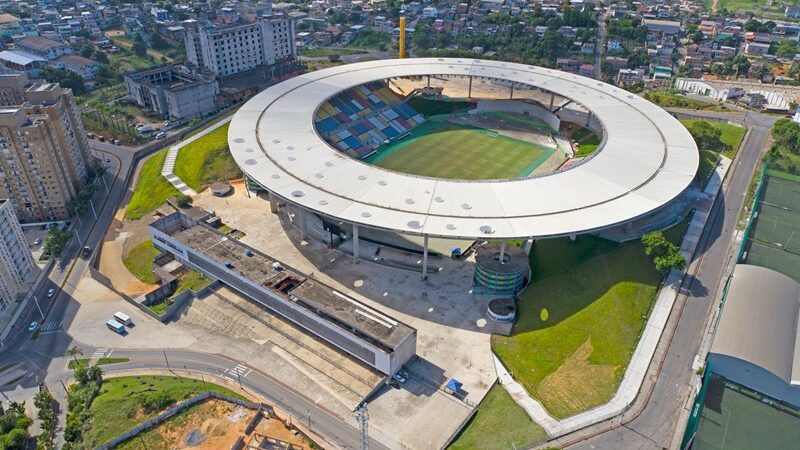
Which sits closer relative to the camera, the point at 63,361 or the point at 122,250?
the point at 63,361

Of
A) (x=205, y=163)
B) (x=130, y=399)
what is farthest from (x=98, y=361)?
(x=205, y=163)

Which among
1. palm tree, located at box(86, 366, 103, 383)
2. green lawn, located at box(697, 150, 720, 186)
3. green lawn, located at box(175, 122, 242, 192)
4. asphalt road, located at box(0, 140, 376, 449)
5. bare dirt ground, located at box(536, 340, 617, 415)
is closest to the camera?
asphalt road, located at box(0, 140, 376, 449)

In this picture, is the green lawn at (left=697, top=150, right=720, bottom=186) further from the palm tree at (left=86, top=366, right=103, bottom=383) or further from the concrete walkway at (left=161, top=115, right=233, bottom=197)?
the palm tree at (left=86, top=366, right=103, bottom=383)

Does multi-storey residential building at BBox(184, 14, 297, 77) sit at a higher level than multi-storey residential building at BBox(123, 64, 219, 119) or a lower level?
higher

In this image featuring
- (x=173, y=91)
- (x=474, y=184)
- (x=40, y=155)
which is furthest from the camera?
(x=173, y=91)

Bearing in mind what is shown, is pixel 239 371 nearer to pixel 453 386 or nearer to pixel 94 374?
pixel 94 374

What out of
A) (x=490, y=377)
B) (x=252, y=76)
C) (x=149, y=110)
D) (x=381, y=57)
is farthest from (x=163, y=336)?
(x=381, y=57)

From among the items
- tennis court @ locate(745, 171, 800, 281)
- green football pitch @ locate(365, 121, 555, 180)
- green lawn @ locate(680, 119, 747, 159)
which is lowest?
green football pitch @ locate(365, 121, 555, 180)

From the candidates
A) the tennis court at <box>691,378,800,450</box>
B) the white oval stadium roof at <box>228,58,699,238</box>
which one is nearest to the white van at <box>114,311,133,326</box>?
the white oval stadium roof at <box>228,58,699,238</box>
